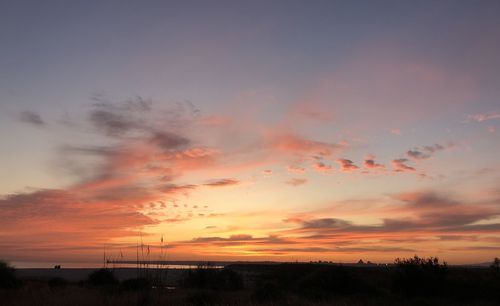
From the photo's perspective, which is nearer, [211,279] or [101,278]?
[101,278]

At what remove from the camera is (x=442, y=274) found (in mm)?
33875

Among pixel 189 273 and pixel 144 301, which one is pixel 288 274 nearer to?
pixel 189 273

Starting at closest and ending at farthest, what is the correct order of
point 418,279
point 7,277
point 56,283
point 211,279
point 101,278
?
point 418,279, point 7,277, point 56,283, point 101,278, point 211,279

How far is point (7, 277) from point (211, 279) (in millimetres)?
17184

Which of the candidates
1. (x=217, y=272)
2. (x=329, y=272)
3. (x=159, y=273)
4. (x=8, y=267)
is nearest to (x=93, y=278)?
(x=8, y=267)

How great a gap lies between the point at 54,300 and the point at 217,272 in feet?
93.3

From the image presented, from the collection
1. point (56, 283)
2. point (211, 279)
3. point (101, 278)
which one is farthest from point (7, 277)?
point (211, 279)

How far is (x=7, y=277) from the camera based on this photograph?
37.8 m

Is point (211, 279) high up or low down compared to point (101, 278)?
down

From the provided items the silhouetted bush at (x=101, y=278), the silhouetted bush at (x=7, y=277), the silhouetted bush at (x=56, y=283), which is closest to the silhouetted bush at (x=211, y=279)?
the silhouetted bush at (x=101, y=278)

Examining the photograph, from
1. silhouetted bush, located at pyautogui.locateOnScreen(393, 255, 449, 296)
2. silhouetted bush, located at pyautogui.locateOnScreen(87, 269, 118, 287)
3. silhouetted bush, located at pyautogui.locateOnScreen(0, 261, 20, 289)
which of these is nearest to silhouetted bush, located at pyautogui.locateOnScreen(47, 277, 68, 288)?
silhouetted bush, located at pyautogui.locateOnScreen(87, 269, 118, 287)

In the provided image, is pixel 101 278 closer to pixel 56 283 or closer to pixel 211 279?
pixel 56 283

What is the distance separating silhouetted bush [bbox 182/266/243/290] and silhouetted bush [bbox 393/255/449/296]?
15330mm

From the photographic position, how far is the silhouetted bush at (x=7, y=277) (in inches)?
1400
